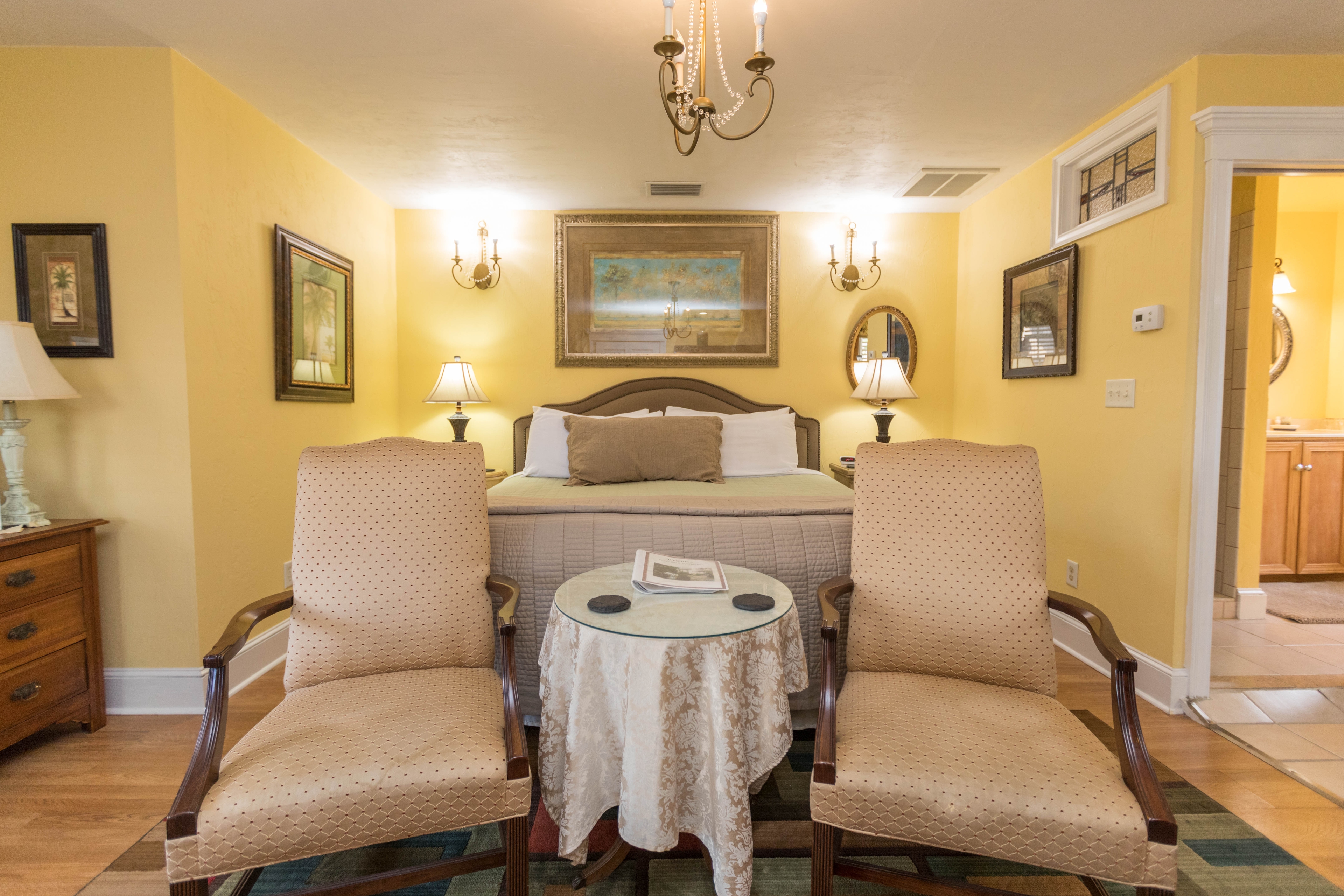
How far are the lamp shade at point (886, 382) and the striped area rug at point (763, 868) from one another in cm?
255

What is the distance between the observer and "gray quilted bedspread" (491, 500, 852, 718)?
6.89 ft

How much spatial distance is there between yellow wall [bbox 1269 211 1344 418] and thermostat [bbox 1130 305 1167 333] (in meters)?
2.88

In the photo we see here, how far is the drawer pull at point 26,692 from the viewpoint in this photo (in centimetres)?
202

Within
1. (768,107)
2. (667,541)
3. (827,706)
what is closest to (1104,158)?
(768,107)

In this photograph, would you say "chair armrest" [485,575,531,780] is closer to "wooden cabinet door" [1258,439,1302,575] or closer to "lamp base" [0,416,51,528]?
"lamp base" [0,416,51,528]

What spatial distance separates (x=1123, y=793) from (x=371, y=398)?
403cm

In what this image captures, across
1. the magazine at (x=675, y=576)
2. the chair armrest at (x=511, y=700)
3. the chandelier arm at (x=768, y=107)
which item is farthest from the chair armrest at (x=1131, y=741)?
the chandelier arm at (x=768, y=107)

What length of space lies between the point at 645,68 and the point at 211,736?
8.24 feet

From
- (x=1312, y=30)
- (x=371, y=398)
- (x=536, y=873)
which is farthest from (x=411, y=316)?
(x=1312, y=30)

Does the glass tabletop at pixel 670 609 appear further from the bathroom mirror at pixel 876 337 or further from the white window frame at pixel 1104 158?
the bathroom mirror at pixel 876 337

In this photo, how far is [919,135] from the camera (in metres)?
3.08

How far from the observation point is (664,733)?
1.38 m

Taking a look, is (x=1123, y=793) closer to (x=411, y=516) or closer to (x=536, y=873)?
(x=536, y=873)

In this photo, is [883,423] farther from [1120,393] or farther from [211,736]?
[211,736]
